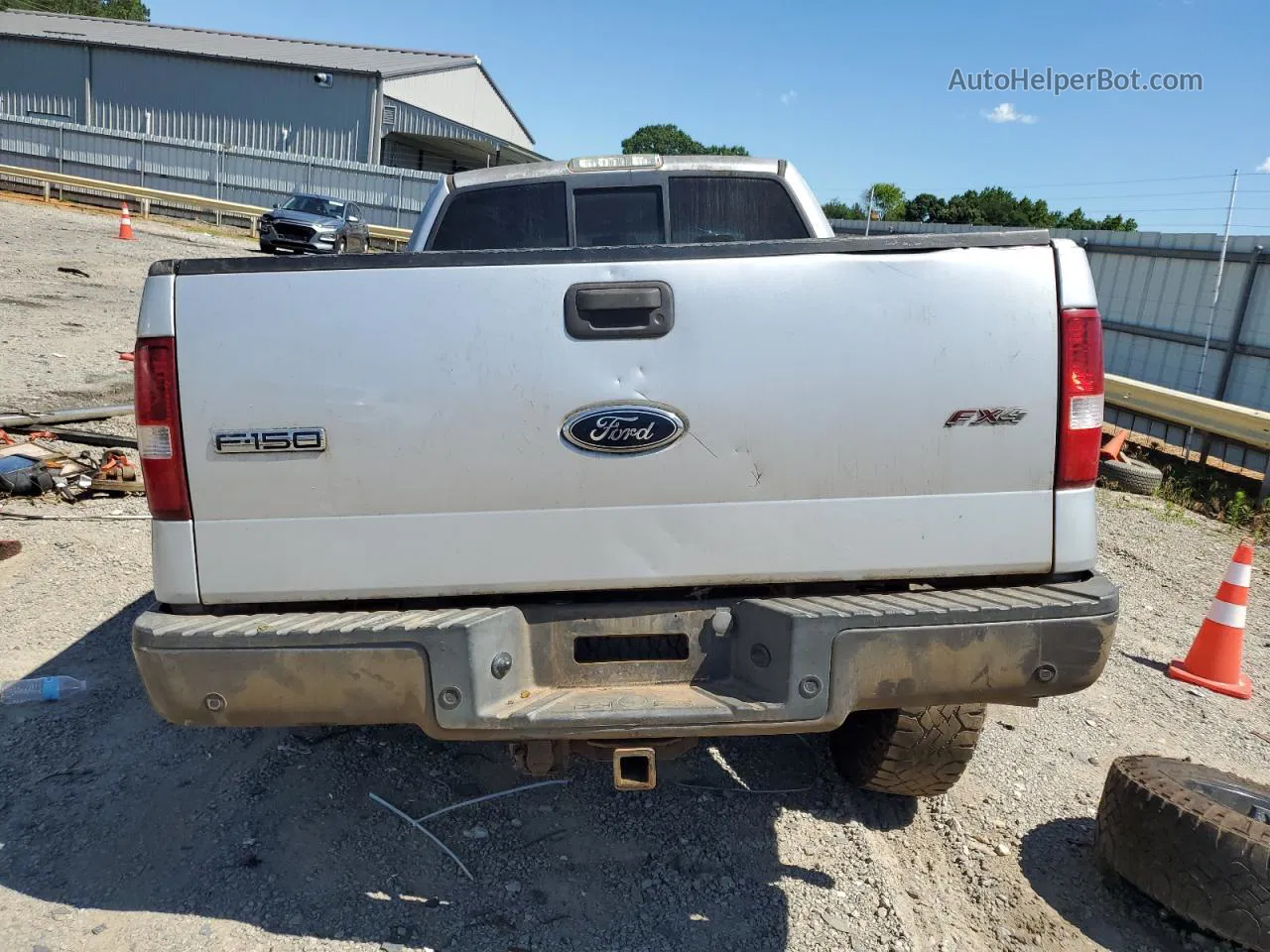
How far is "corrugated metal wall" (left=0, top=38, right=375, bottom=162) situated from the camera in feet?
113

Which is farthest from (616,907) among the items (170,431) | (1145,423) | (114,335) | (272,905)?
(114,335)

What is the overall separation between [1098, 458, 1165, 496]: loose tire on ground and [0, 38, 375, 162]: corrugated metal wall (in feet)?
104

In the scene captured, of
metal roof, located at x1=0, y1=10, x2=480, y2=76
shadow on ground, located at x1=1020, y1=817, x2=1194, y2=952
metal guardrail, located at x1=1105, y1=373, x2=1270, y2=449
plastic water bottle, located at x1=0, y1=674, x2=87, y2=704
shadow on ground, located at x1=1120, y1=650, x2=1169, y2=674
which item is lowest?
plastic water bottle, located at x1=0, y1=674, x2=87, y2=704

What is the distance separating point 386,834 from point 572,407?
67.6 inches

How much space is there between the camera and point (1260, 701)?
177 inches

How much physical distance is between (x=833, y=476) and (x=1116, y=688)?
2859 millimetres

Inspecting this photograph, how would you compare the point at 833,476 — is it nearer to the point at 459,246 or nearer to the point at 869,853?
the point at 869,853

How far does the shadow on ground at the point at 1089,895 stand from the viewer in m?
2.82

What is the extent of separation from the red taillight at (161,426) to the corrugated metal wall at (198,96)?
1382 inches

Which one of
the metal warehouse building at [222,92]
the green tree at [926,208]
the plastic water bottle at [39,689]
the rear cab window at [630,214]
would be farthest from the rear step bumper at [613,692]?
the green tree at [926,208]

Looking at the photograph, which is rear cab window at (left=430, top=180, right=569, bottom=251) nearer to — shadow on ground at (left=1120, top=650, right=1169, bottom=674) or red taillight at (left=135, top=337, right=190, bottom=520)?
red taillight at (left=135, top=337, right=190, bottom=520)

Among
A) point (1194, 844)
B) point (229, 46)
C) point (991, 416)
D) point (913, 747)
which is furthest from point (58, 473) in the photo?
point (229, 46)

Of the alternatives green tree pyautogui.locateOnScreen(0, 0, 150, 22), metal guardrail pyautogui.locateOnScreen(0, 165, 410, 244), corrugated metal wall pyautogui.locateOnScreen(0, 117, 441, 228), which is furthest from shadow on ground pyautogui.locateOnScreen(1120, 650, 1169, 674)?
green tree pyautogui.locateOnScreen(0, 0, 150, 22)

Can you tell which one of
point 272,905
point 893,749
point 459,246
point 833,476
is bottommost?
point 272,905
